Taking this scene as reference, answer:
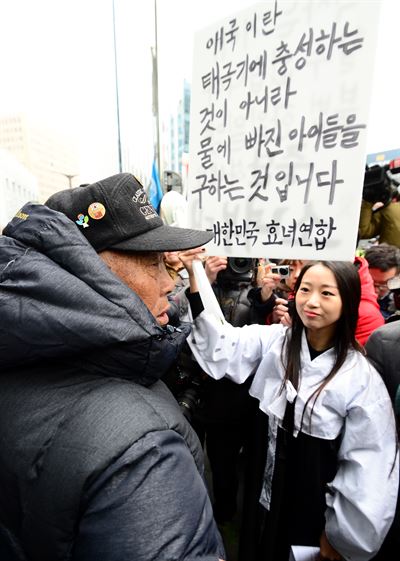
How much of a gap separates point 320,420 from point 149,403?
80cm

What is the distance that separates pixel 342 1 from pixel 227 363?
4.36 feet

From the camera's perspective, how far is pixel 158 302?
86cm

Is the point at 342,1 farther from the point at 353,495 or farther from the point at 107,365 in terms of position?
the point at 353,495

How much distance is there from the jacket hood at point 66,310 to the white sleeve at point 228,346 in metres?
0.76

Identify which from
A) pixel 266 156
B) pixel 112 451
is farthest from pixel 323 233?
pixel 112 451

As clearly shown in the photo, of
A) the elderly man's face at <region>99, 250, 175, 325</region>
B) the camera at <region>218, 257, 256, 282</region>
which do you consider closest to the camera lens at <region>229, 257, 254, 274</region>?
the camera at <region>218, 257, 256, 282</region>

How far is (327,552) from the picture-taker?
1.16 metres

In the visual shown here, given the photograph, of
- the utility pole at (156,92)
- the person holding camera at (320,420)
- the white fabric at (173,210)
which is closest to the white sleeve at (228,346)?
the person holding camera at (320,420)

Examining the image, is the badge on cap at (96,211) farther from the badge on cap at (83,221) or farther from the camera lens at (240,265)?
the camera lens at (240,265)

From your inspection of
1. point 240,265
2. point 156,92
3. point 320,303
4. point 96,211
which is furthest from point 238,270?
point 156,92

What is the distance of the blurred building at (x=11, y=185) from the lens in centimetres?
159

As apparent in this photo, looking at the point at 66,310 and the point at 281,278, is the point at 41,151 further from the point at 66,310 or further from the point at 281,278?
the point at 66,310

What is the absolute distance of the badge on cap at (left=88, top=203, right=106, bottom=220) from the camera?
0.76 m

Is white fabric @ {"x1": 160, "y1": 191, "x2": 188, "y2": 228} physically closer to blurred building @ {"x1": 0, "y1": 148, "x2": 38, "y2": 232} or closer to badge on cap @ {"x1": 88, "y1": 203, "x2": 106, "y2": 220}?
blurred building @ {"x1": 0, "y1": 148, "x2": 38, "y2": 232}
